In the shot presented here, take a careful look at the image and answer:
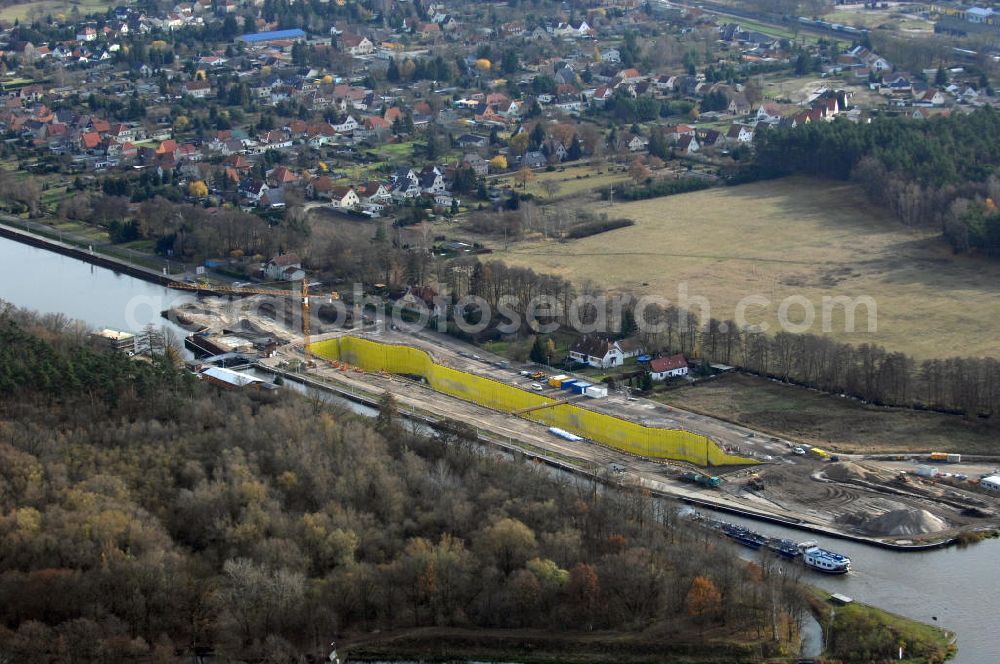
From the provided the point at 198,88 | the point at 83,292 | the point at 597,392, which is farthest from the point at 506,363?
the point at 198,88

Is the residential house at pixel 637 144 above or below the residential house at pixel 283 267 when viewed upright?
above

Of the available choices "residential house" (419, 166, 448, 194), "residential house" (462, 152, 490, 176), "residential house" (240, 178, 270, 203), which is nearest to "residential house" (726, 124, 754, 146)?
"residential house" (462, 152, 490, 176)

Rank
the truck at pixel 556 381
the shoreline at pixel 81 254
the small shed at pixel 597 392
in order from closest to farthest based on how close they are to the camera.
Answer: the small shed at pixel 597 392, the truck at pixel 556 381, the shoreline at pixel 81 254

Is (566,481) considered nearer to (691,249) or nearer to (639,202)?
(691,249)

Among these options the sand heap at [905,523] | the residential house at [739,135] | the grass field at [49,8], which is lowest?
the sand heap at [905,523]

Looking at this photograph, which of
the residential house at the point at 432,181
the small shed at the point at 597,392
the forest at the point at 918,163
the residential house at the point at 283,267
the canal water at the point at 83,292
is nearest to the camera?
the small shed at the point at 597,392

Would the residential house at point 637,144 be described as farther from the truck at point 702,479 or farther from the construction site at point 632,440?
the truck at point 702,479

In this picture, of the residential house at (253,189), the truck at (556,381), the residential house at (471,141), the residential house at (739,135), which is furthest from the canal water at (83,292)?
the residential house at (739,135)
